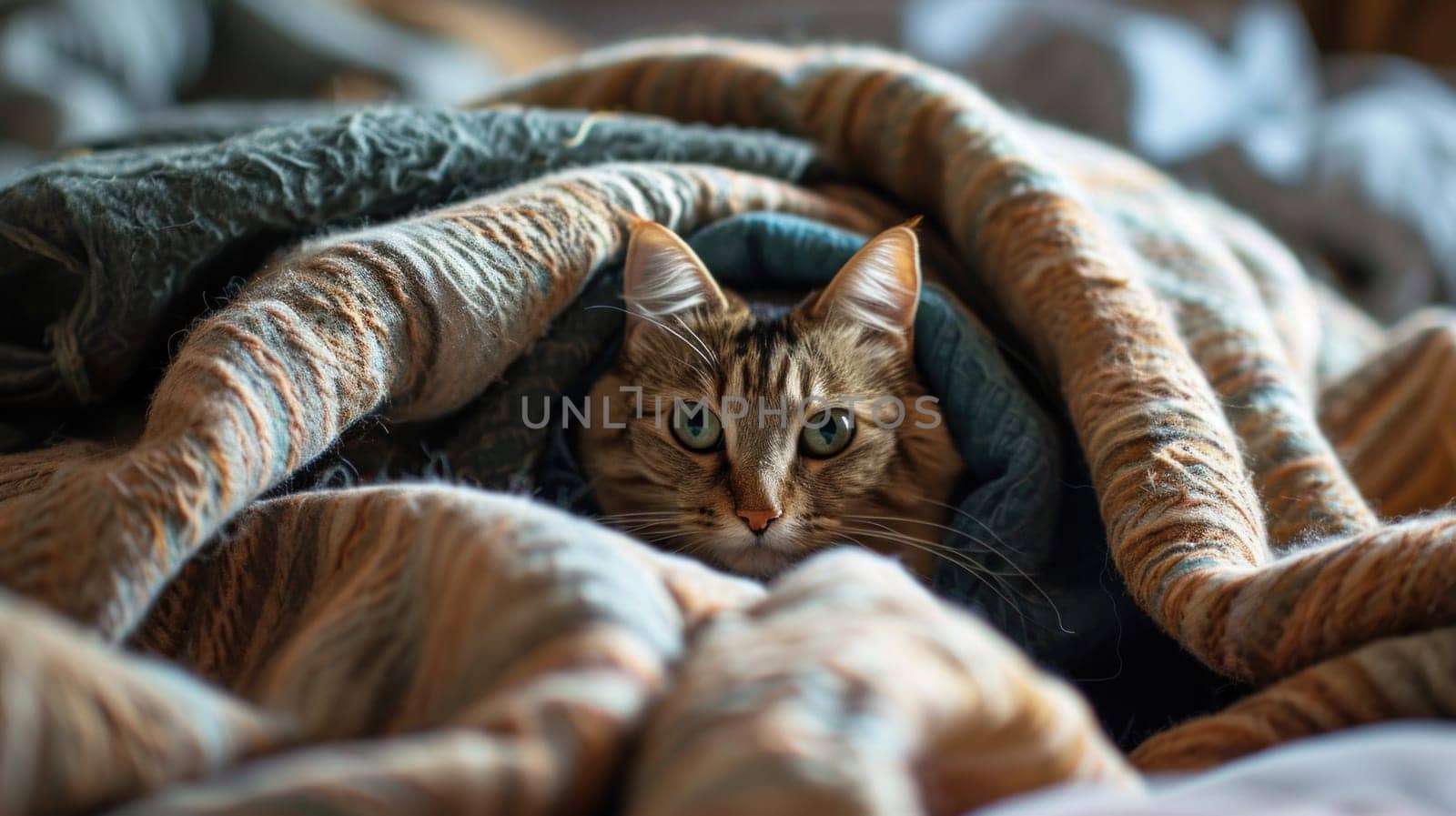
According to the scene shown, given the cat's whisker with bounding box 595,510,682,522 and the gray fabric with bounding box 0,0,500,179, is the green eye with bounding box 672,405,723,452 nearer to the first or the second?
the cat's whisker with bounding box 595,510,682,522

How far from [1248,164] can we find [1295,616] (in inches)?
54.2

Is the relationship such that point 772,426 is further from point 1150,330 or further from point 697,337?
point 1150,330

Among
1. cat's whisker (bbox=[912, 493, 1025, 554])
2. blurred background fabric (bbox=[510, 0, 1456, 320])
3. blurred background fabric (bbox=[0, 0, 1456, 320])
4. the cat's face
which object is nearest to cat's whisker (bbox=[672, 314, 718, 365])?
the cat's face

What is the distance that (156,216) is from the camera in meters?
0.88

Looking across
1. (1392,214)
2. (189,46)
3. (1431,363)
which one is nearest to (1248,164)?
(1392,214)

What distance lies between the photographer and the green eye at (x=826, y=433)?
1.04 m

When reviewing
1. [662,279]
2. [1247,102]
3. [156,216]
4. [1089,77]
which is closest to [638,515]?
[662,279]

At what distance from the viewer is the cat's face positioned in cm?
101

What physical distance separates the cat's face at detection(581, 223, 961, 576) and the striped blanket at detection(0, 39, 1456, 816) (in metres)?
0.10

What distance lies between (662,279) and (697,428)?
0.15 m

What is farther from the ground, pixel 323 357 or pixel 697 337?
pixel 323 357

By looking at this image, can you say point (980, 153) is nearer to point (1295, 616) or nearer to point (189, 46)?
point (1295, 616)

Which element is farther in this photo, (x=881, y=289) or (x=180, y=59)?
(x=180, y=59)

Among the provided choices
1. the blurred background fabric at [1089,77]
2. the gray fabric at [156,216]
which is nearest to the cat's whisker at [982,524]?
the gray fabric at [156,216]
